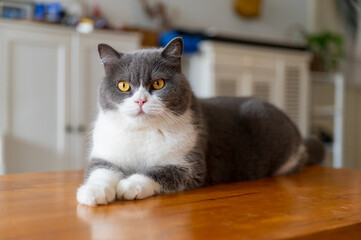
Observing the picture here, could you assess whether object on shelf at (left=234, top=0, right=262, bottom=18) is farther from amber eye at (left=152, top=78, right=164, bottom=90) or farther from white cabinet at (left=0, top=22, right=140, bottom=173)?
amber eye at (left=152, top=78, right=164, bottom=90)

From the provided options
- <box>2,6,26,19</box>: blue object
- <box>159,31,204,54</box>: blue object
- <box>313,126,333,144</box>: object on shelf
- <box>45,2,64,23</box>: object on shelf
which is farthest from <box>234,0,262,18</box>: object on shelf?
<box>2,6,26,19</box>: blue object

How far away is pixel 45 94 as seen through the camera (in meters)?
2.84

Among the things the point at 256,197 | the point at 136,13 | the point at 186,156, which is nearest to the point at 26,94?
the point at 136,13

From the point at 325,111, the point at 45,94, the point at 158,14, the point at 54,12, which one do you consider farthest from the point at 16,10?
the point at 325,111

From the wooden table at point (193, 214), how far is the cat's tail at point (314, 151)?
61 centimetres

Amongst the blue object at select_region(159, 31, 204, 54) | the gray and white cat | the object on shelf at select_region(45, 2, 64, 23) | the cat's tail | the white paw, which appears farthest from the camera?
the blue object at select_region(159, 31, 204, 54)

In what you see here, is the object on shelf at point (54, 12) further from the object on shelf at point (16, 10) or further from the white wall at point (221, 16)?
the white wall at point (221, 16)

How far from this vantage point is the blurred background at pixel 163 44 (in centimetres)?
276

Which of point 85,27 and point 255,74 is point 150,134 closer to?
point 85,27

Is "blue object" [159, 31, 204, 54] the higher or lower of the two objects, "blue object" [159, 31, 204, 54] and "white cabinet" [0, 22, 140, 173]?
the higher

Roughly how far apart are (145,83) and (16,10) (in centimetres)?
236

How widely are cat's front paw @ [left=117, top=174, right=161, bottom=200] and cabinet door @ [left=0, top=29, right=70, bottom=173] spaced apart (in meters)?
1.92

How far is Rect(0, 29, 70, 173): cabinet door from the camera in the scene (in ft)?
8.83

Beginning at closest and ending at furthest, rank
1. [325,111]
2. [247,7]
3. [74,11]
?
[74,11] → [325,111] → [247,7]
